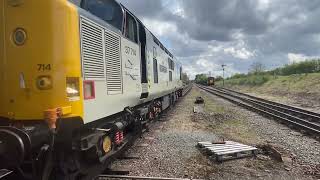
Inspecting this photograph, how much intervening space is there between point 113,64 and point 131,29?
7.29ft

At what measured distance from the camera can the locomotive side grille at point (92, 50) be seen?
6.09 meters

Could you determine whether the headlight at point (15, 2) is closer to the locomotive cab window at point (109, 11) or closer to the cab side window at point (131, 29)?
the locomotive cab window at point (109, 11)

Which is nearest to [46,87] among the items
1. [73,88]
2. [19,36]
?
[73,88]

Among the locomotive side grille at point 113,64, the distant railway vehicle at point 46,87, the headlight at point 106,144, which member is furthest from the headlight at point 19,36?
the headlight at point 106,144

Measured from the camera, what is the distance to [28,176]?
596cm

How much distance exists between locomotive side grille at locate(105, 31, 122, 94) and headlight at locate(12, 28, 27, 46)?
178 cm

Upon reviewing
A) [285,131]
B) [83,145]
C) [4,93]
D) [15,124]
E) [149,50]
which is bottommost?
[285,131]

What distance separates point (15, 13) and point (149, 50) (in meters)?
6.60

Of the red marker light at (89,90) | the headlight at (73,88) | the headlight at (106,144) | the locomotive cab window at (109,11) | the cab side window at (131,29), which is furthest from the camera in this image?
the cab side window at (131,29)

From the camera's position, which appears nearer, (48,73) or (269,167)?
(48,73)

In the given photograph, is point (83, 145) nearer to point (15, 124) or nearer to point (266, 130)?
point (15, 124)

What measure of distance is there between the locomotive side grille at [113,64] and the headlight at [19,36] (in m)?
1.78

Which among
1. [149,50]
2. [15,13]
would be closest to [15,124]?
[15,13]

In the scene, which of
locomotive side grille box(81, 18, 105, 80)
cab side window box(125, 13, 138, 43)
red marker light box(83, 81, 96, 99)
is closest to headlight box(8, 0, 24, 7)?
locomotive side grille box(81, 18, 105, 80)
